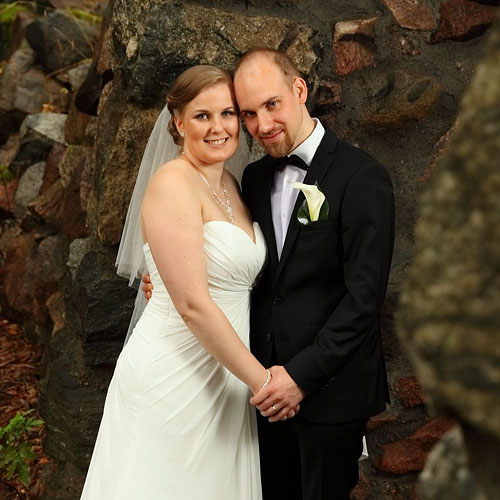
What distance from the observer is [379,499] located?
10.8ft

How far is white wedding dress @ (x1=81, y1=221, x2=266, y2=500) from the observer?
257 centimetres

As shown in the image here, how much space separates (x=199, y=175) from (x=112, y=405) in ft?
2.89

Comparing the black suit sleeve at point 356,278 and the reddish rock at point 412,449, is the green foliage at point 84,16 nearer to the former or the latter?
the black suit sleeve at point 356,278

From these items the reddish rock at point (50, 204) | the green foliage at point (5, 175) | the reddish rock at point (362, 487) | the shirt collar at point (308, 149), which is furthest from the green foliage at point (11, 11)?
the reddish rock at point (362, 487)

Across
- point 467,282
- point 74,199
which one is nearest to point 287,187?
Result: point 74,199

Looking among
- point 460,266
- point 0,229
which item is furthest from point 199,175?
point 0,229

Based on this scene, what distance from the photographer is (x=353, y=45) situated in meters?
3.02

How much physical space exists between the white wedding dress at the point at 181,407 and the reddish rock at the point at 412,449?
0.80 metres

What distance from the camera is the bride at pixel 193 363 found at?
98.9 inches

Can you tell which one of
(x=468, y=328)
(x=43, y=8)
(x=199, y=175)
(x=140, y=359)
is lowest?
(x=140, y=359)

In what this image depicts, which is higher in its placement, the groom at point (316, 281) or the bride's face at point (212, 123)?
the bride's face at point (212, 123)

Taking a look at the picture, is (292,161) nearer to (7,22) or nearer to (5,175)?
(5,175)

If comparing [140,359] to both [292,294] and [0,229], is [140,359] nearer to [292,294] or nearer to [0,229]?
[292,294]

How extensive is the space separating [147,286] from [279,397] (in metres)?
0.75
